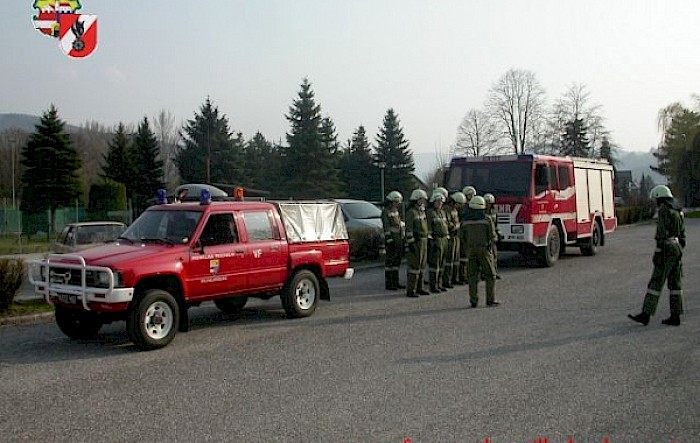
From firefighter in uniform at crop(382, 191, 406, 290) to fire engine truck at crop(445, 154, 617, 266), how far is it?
383 cm

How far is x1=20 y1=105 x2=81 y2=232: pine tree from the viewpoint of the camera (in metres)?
44.4

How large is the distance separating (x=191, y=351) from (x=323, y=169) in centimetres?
5332

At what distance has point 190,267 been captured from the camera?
933cm

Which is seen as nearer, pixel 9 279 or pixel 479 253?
pixel 9 279

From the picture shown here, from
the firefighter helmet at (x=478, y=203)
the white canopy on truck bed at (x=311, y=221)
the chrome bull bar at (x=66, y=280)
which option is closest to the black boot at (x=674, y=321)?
the firefighter helmet at (x=478, y=203)

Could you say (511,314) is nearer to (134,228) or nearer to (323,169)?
(134,228)

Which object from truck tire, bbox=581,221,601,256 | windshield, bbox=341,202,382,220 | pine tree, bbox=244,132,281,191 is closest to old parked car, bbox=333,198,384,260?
windshield, bbox=341,202,382,220

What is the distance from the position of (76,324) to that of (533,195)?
11.4 meters

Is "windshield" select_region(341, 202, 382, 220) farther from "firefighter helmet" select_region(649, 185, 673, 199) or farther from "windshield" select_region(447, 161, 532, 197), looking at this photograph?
"firefighter helmet" select_region(649, 185, 673, 199)

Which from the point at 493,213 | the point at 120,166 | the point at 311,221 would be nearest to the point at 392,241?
the point at 311,221

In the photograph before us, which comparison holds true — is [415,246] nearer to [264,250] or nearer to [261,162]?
[264,250]

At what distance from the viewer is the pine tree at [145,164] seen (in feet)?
175

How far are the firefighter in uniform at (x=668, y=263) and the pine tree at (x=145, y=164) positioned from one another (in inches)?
1842

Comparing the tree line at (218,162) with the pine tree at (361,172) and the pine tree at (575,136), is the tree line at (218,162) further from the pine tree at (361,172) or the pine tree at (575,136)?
the pine tree at (575,136)
